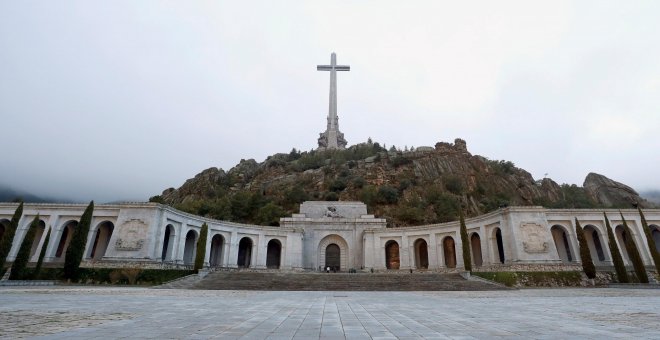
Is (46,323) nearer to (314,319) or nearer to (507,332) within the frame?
(314,319)

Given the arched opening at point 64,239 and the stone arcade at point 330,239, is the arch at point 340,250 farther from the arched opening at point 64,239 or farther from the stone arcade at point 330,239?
the arched opening at point 64,239

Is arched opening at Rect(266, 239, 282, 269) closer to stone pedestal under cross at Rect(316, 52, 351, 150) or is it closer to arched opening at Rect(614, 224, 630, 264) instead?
arched opening at Rect(614, 224, 630, 264)

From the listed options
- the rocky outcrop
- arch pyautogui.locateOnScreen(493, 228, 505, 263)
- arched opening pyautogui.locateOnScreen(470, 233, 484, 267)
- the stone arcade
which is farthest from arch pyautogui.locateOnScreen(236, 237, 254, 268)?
the rocky outcrop

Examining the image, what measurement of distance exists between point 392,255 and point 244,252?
1747 cm

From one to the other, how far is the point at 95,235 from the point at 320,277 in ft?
72.7

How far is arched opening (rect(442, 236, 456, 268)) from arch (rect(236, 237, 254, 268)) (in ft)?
71.5

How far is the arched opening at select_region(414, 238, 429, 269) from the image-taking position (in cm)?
3830

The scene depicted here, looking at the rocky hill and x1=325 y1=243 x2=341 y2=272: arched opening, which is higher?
the rocky hill

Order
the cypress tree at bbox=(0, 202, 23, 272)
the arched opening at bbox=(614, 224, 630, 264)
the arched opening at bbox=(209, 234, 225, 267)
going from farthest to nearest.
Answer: the arched opening at bbox=(209, 234, 225, 267) < the arched opening at bbox=(614, 224, 630, 264) < the cypress tree at bbox=(0, 202, 23, 272)

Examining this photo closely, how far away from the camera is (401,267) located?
36938mm

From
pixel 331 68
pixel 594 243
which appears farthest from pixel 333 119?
pixel 594 243

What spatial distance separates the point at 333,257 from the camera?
40.5m

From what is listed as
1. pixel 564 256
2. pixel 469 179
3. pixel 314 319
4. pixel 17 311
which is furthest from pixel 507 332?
pixel 469 179

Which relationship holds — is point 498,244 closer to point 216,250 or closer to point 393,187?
point 216,250
